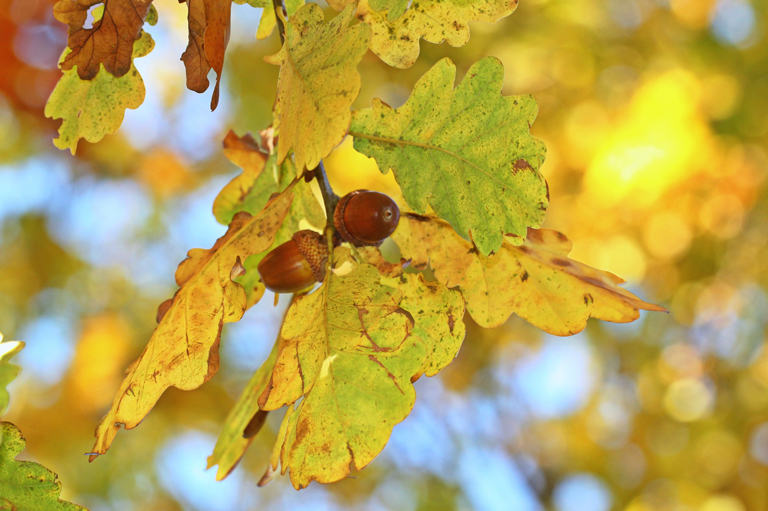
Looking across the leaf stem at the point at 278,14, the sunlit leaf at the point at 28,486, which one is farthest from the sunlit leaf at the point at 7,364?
the leaf stem at the point at 278,14

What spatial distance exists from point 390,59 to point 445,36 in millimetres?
57

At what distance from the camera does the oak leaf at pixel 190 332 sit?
45 centimetres

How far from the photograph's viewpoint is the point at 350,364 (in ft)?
1.54

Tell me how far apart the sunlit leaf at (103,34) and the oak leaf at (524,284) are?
34 cm

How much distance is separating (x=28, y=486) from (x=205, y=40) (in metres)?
0.38

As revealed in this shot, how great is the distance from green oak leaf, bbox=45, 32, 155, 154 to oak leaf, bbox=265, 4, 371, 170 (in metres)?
0.25

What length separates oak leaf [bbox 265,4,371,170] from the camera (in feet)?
1.29

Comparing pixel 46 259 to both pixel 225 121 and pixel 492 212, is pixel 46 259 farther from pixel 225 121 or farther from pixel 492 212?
pixel 492 212

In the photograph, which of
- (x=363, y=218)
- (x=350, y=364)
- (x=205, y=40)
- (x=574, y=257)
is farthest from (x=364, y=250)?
(x=574, y=257)

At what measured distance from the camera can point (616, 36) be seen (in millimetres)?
3238

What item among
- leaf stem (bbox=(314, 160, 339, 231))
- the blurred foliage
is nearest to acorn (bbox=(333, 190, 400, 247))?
leaf stem (bbox=(314, 160, 339, 231))

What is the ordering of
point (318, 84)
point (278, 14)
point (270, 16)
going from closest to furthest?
point (318, 84), point (278, 14), point (270, 16)

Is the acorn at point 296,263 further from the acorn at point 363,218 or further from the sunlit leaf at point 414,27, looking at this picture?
the sunlit leaf at point 414,27

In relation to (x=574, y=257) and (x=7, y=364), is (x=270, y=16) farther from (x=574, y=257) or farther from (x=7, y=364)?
(x=574, y=257)
